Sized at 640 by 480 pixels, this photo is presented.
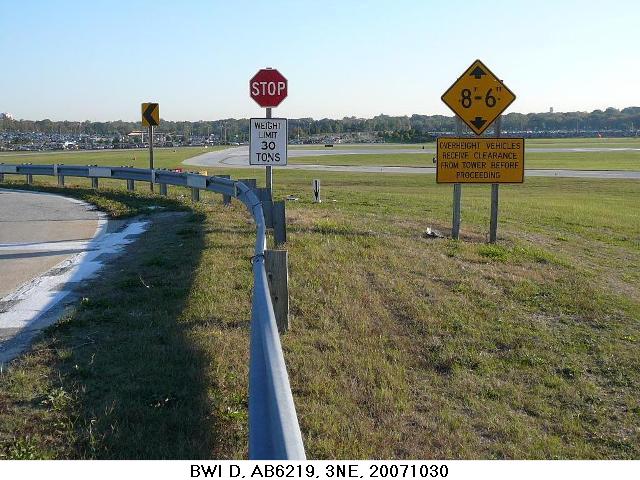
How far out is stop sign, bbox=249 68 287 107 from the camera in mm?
12195

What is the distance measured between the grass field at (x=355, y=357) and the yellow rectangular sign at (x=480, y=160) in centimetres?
221

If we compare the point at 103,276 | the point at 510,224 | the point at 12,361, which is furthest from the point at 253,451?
the point at 510,224

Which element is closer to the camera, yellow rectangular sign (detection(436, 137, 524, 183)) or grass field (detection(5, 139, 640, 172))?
yellow rectangular sign (detection(436, 137, 524, 183))

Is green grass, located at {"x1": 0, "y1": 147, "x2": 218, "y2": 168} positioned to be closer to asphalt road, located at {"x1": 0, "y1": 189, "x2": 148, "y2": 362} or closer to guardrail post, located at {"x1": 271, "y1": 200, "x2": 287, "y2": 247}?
asphalt road, located at {"x1": 0, "y1": 189, "x2": 148, "y2": 362}

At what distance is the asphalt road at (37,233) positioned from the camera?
401 inches

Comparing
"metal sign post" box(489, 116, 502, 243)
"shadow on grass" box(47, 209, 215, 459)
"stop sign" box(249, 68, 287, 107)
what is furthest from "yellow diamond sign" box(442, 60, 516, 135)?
"shadow on grass" box(47, 209, 215, 459)

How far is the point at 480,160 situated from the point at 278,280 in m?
8.45

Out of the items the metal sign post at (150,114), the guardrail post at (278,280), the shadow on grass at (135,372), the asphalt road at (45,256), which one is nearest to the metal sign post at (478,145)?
the asphalt road at (45,256)

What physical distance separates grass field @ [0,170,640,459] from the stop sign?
227cm

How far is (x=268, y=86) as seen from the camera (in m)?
12.3

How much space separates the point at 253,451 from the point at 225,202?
14.4 m

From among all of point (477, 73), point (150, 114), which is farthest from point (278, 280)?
point (150, 114)

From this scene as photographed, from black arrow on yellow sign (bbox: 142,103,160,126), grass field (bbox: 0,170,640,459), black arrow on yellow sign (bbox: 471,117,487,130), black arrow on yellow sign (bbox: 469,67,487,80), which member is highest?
black arrow on yellow sign (bbox: 469,67,487,80)
